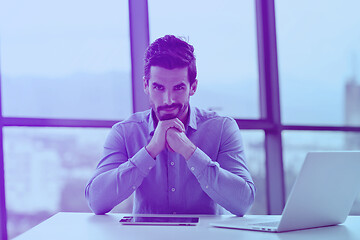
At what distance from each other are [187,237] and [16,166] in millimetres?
1718

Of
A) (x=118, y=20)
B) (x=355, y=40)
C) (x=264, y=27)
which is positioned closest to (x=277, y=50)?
(x=264, y=27)

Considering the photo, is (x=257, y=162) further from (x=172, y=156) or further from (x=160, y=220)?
(x=160, y=220)

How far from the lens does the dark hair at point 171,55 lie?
2143 millimetres

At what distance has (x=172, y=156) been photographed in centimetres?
213

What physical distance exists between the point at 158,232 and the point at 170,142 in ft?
1.97

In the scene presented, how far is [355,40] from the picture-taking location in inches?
154

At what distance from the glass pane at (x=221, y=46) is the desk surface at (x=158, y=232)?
1.85 meters

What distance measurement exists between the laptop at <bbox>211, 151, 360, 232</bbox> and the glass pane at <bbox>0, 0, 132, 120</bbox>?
1677 mm

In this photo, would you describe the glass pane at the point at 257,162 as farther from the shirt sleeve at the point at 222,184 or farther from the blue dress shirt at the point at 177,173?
the shirt sleeve at the point at 222,184

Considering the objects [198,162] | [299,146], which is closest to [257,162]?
[299,146]

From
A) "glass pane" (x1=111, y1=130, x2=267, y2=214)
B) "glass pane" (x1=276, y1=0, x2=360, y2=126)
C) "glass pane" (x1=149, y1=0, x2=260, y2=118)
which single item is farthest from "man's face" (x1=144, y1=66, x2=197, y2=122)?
"glass pane" (x1=276, y1=0, x2=360, y2=126)

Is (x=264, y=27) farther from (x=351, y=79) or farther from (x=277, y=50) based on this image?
(x=351, y=79)

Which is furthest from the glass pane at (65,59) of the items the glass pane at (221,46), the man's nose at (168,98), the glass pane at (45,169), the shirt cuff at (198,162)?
the shirt cuff at (198,162)

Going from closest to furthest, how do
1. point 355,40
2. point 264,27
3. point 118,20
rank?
1. point 118,20
2. point 264,27
3. point 355,40
